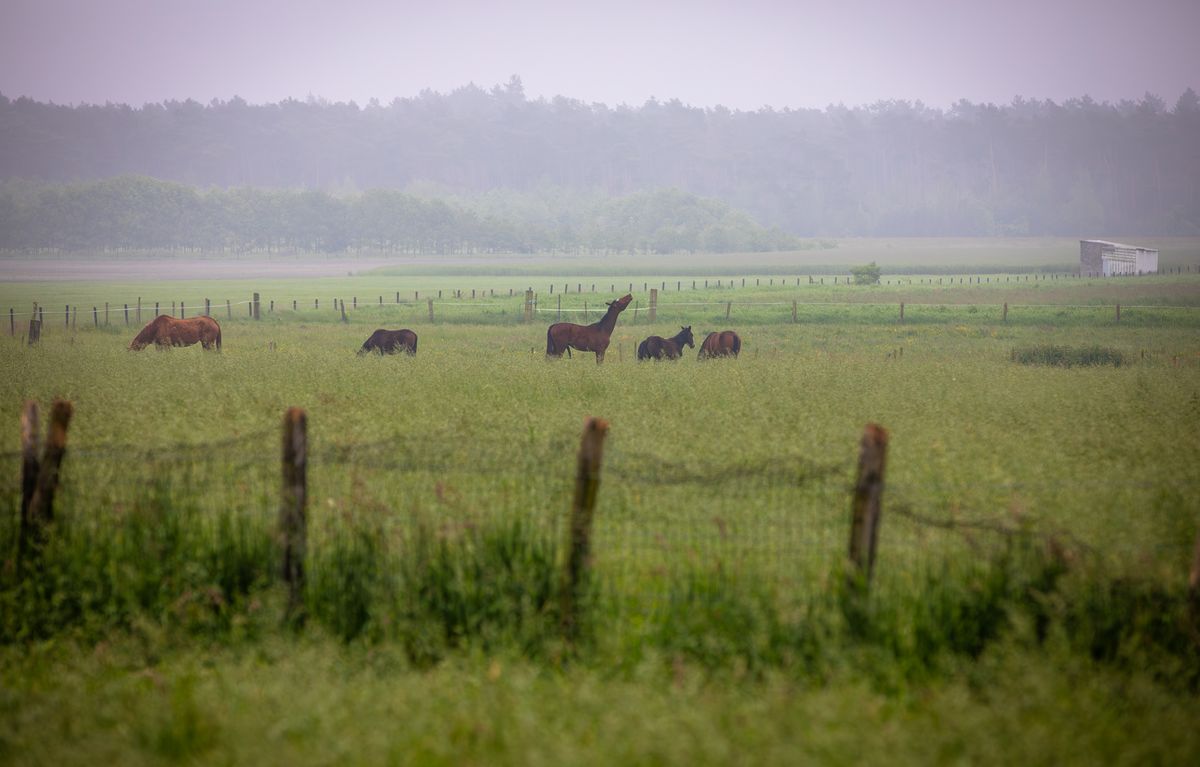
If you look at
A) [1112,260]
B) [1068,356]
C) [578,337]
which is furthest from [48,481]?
[1112,260]

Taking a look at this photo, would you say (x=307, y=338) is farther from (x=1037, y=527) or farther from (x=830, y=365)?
(x=1037, y=527)

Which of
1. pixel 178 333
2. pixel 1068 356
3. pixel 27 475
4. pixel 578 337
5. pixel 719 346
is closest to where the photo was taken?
pixel 27 475

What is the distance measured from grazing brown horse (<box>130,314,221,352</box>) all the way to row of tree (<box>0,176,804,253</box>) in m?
121

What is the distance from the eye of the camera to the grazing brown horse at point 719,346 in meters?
32.1

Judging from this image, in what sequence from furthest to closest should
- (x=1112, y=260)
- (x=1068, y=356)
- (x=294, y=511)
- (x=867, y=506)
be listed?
(x=1112, y=260) → (x=1068, y=356) → (x=294, y=511) → (x=867, y=506)

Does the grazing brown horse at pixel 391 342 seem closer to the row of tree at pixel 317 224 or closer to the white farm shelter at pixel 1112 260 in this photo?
the white farm shelter at pixel 1112 260

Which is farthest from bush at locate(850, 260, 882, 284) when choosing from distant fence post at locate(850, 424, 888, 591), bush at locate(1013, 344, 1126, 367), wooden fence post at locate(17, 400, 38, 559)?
wooden fence post at locate(17, 400, 38, 559)

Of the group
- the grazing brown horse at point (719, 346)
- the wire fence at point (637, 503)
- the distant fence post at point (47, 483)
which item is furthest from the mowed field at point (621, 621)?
the grazing brown horse at point (719, 346)

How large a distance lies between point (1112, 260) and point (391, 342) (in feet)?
269

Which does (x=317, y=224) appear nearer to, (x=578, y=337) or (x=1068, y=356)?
(x=578, y=337)

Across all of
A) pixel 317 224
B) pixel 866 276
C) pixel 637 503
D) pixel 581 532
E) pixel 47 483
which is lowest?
pixel 637 503

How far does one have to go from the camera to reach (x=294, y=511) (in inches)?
332

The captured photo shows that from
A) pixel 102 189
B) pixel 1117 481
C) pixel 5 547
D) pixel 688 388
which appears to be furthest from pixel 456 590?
pixel 102 189

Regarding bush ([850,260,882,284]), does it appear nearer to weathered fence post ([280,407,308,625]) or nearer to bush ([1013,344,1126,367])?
→ bush ([1013,344,1126,367])
